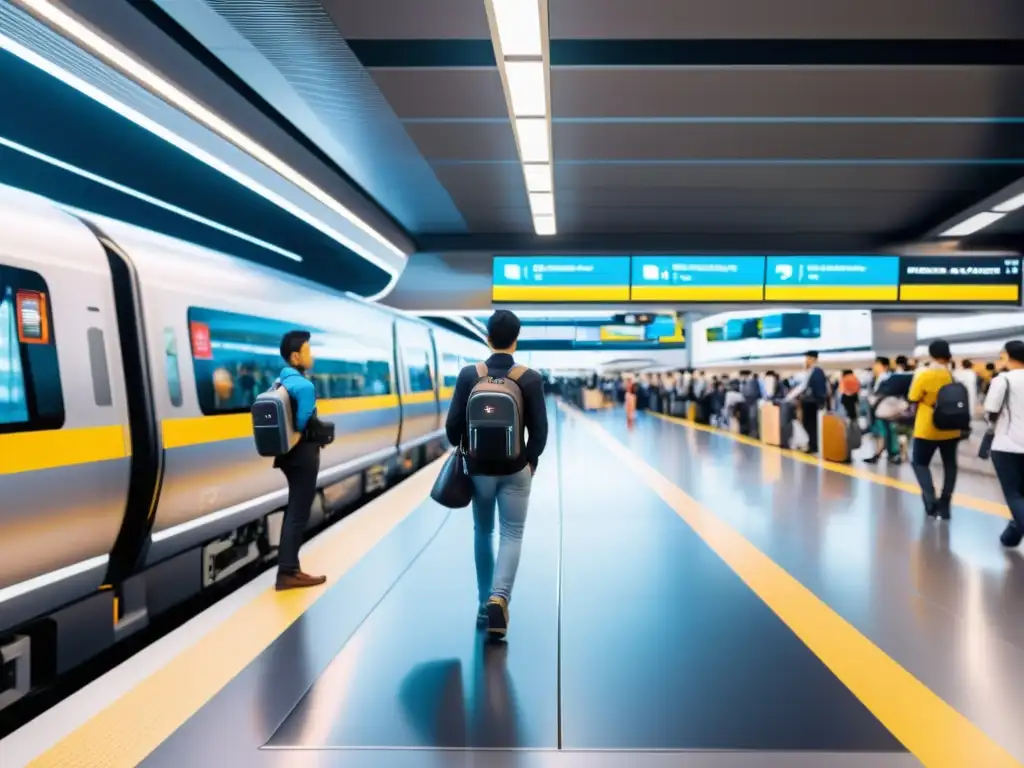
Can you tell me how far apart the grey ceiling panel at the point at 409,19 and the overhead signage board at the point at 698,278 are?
20.6 ft

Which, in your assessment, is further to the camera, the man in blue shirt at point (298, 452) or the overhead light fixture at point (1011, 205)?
the overhead light fixture at point (1011, 205)

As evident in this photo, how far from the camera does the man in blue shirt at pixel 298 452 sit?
470 cm

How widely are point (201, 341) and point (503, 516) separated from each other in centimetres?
260

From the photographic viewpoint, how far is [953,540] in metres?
6.39

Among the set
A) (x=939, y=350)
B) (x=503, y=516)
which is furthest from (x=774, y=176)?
(x=503, y=516)

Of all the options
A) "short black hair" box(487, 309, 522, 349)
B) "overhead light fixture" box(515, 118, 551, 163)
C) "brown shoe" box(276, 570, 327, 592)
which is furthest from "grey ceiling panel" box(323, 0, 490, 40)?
"brown shoe" box(276, 570, 327, 592)

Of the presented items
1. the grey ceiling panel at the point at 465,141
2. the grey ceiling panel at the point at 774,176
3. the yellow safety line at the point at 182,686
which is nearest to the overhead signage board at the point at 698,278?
the grey ceiling panel at the point at 774,176

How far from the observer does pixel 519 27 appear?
4176 millimetres

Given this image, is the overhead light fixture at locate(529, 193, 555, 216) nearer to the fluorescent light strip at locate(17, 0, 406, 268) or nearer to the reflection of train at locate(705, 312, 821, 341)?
the fluorescent light strip at locate(17, 0, 406, 268)

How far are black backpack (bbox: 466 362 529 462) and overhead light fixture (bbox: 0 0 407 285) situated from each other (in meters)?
2.69

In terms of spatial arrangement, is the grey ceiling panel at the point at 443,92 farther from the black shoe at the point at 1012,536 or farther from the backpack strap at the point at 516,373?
the black shoe at the point at 1012,536

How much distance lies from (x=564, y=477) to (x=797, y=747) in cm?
810

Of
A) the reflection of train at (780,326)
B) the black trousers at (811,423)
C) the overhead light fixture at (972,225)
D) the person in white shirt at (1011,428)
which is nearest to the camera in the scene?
the person in white shirt at (1011,428)

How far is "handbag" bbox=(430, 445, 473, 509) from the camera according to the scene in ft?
13.2
